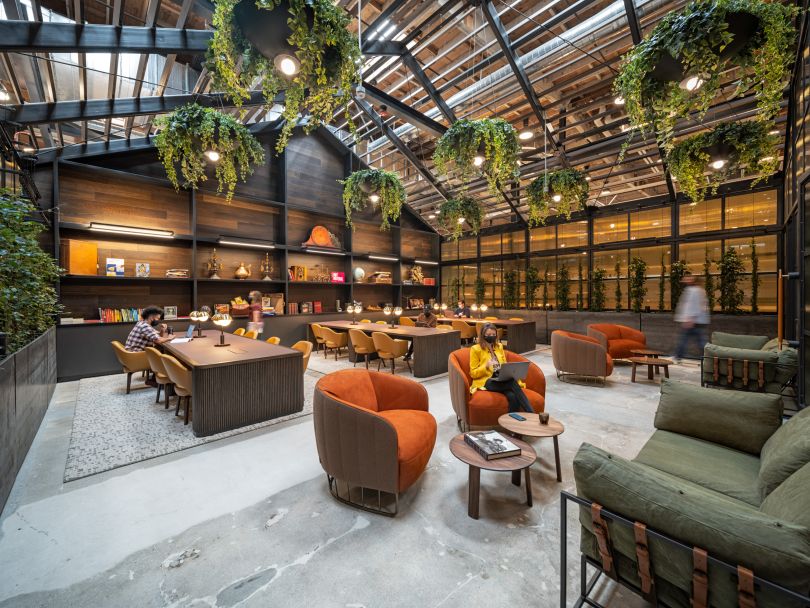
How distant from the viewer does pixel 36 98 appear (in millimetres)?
4734

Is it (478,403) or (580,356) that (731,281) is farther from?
(478,403)

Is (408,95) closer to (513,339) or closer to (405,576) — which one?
(513,339)

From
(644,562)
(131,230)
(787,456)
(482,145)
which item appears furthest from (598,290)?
(131,230)

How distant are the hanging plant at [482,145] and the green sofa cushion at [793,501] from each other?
4533mm

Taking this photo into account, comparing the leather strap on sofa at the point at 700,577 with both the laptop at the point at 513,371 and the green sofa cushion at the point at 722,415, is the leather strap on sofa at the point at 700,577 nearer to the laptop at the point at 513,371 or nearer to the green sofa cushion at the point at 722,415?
the green sofa cushion at the point at 722,415

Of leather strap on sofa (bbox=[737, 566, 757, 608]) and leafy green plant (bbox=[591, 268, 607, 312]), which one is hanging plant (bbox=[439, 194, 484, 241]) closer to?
leafy green plant (bbox=[591, 268, 607, 312])

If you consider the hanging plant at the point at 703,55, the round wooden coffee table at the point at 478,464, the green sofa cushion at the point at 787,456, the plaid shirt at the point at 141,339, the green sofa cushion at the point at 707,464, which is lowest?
the round wooden coffee table at the point at 478,464

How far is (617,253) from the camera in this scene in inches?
362

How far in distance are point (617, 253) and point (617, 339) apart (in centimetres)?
347

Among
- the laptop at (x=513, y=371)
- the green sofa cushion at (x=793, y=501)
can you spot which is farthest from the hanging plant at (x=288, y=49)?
the green sofa cushion at (x=793, y=501)

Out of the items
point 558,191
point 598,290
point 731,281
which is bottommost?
point 598,290

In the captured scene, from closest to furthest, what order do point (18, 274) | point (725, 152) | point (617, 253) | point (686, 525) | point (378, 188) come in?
point (686, 525), point (18, 274), point (725, 152), point (378, 188), point (617, 253)

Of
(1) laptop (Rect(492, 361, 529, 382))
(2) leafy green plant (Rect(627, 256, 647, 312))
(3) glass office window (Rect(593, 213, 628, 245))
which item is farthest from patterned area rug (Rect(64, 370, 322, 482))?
(3) glass office window (Rect(593, 213, 628, 245))

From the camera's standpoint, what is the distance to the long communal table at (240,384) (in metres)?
3.36
